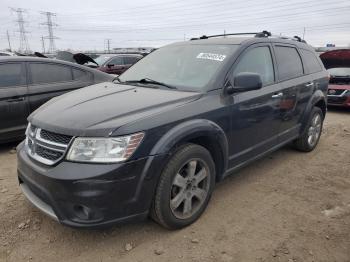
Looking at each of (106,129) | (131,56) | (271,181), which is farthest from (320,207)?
(131,56)

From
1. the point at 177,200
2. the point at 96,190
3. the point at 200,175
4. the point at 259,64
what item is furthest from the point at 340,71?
the point at 96,190

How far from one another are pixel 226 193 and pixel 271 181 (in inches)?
29.1

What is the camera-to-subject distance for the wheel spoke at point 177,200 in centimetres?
306

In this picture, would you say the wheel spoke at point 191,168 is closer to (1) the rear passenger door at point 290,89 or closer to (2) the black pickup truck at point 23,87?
(1) the rear passenger door at point 290,89

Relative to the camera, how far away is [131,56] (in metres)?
15.0

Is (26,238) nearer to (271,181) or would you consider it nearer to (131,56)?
(271,181)

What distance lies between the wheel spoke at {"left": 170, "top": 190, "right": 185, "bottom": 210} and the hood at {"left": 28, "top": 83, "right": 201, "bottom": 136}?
792 mm

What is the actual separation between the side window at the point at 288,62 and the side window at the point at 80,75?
3.52 metres

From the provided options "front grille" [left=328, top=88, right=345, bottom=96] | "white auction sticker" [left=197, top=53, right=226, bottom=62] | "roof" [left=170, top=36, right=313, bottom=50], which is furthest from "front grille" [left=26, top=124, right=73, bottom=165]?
"front grille" [left=328, top=88, right=345, bottom=96]

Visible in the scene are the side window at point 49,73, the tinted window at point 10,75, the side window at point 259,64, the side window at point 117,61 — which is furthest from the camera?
the side window at point 117,61

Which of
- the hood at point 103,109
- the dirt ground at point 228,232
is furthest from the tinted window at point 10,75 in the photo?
the hood at point 103,109

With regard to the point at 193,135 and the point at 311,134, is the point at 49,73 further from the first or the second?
the point at 311,134

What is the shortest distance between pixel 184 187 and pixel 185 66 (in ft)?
4.62

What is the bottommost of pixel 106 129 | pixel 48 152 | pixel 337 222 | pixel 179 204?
pixel 337 222
